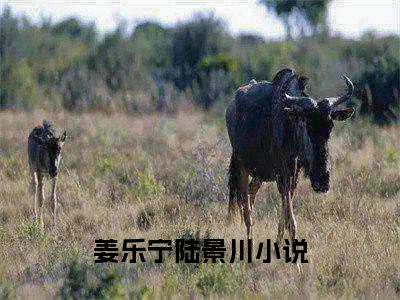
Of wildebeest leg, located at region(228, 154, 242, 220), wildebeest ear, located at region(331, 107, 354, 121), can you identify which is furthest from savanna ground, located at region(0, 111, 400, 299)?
wildebeest ear, located at region(331, 107, 354, 121)

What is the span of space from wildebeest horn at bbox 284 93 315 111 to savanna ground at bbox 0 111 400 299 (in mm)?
1510

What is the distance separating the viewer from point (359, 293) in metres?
7.66

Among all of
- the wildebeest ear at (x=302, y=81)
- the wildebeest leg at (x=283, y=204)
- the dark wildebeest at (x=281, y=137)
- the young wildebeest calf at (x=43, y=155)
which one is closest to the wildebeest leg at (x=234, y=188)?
the dark wildebeest at (x=281, y=137)

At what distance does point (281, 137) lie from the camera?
9.14 meters

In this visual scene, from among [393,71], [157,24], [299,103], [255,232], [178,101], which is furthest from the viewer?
[157,24]

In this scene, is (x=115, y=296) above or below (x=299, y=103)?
below

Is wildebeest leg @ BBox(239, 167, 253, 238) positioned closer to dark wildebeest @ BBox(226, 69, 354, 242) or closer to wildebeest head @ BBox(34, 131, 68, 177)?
dark wildebeest @ BBox(226, 69, 354, 242)

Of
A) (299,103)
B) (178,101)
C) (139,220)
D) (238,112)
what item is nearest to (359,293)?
(299,103)

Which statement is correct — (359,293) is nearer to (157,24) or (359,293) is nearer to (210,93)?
(210,93)

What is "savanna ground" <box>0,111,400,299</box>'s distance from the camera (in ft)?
25.5

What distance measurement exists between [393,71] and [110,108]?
978 cm

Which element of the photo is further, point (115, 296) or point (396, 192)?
point (396, 192)

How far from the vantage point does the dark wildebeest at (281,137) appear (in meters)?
8.45

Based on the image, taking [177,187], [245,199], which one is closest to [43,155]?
[177,187]
